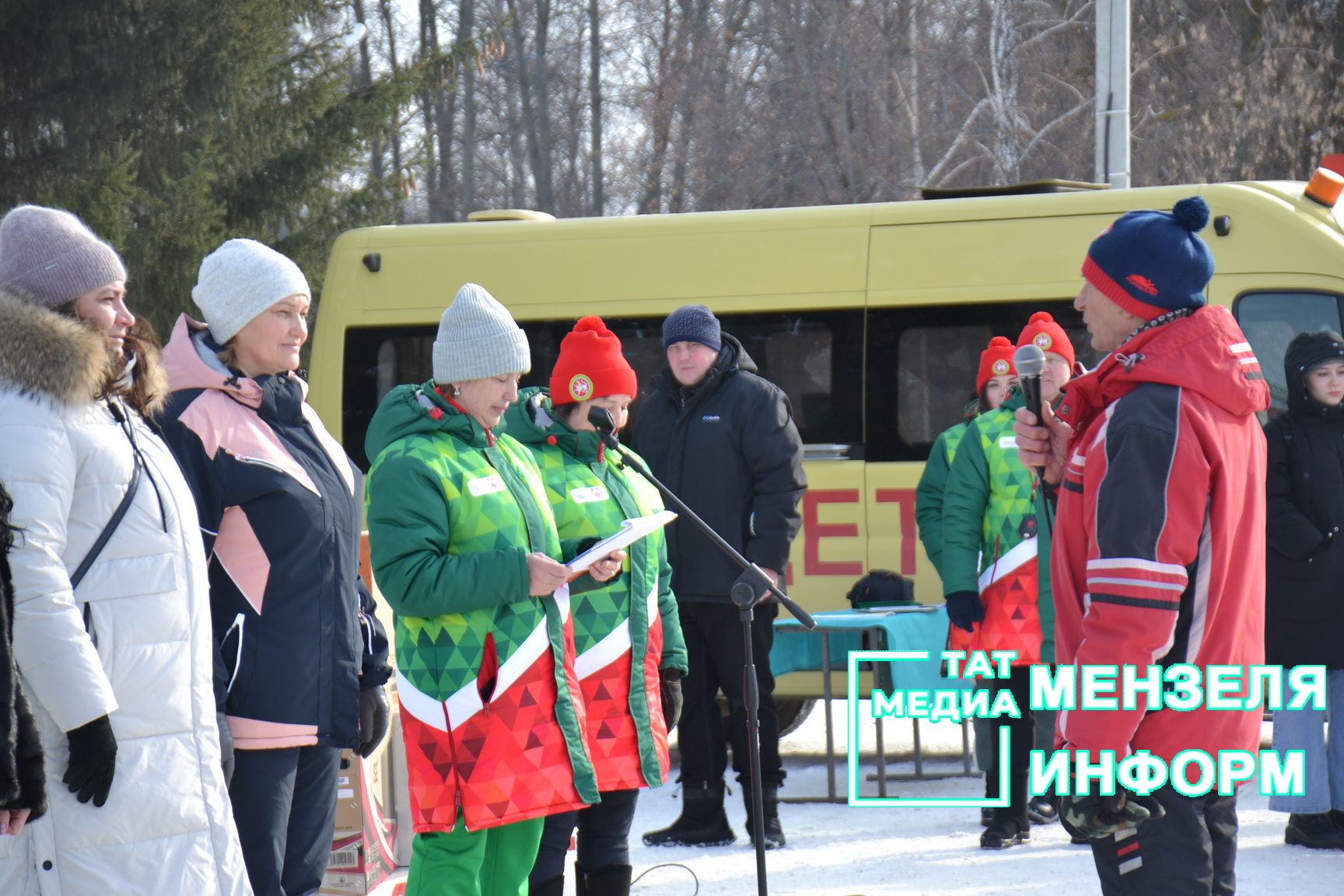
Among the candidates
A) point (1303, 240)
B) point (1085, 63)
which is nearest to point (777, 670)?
point (1303, 240)

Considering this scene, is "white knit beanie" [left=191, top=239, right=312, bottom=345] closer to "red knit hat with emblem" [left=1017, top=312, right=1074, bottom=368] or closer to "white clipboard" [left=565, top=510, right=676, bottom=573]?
"white clipboard" [left=565, top=510, right=676, bottom=573]

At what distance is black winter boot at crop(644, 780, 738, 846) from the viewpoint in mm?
6258

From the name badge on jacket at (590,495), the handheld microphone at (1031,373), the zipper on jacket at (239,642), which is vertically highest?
the handheld microphone at (1031,373)

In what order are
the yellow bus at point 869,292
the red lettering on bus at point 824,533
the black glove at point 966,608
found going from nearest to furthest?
1. the black glove at point 966,608
2. the yellow bus at point 869,292
3. the red lettering on bus at point 824,533

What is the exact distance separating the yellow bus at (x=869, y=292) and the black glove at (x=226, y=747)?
15.7 feet

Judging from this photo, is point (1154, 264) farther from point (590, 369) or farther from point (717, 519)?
point (717, 519)

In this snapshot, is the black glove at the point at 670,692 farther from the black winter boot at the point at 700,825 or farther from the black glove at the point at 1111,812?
the black winter boot at the point at 700,825

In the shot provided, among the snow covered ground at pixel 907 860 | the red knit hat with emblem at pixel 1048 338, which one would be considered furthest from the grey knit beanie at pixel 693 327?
the snow covered ground at pixel 907 860

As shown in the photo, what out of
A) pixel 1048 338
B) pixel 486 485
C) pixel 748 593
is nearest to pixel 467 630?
pixel 486 485

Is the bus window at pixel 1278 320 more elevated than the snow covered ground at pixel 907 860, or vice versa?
the bus window at pixel 1278 320

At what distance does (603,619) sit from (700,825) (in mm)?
2298

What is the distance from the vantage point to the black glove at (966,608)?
609cm

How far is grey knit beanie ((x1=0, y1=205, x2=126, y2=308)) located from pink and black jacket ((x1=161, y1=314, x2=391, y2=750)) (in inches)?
16.9

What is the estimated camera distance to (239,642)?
11.4 ft
